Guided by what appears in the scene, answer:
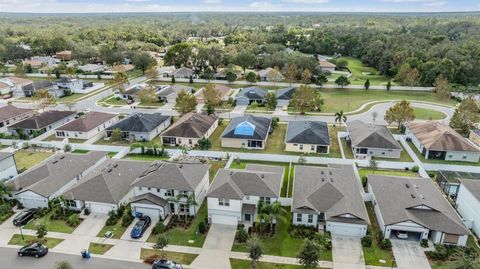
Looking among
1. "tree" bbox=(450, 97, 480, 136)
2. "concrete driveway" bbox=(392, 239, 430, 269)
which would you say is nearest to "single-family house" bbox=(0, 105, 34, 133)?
"concrete driveway" bbox=(392, 239, 430, 269)

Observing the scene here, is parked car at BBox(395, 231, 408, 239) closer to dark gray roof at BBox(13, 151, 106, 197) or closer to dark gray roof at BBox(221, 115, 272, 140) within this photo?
dark gray roof at BBox(221, 115, 272, 140)

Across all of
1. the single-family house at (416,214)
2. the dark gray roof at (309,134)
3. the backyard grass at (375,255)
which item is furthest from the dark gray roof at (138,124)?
the backyard grass at (375,255)

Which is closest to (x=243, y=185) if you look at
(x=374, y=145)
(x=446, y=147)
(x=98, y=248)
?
(x=98, y=248)

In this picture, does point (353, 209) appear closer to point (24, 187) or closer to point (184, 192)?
point (184, 192)

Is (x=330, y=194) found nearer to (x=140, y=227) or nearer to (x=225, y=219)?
(x=225, y=219)

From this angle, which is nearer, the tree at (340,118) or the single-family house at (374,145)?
the single-family house at (374,145)

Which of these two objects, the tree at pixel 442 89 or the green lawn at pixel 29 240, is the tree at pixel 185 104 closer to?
the green lawn at pixel 29 240

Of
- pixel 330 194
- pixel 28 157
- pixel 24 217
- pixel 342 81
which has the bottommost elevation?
pixel 28 157
